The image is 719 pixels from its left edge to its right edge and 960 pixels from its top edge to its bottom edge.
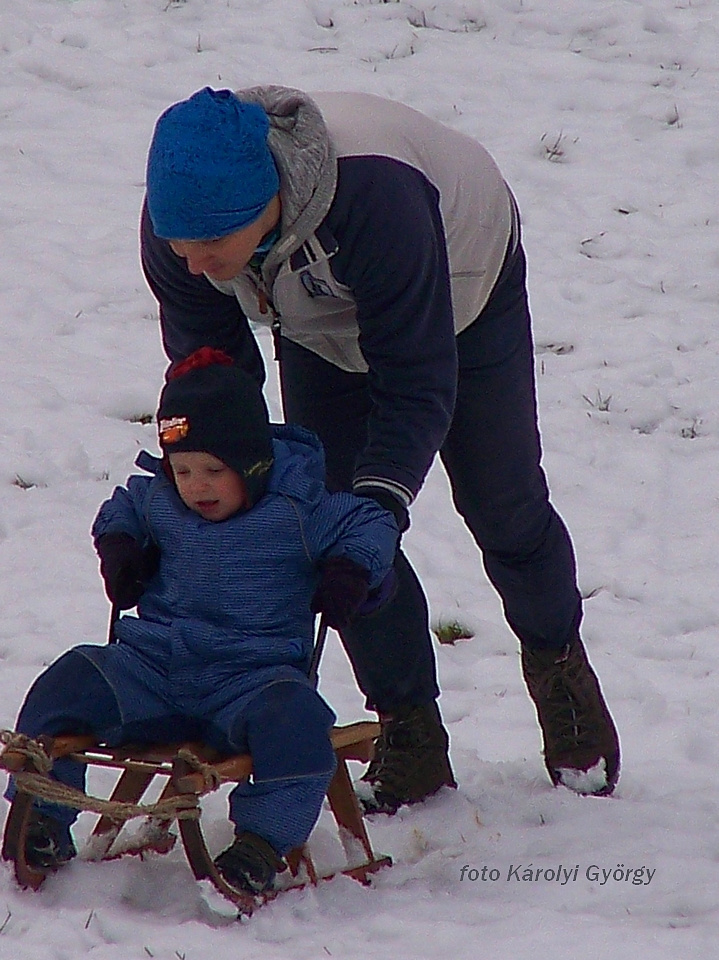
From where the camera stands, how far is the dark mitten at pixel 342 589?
9.09 ft

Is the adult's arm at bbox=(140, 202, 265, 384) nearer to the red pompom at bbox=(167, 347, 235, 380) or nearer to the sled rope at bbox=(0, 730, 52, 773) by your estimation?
the red pompom at bbox=(167, 347, 235, 380)

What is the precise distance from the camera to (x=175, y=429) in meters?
2.95

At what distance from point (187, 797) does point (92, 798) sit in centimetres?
18

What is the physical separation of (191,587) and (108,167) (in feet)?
15.8

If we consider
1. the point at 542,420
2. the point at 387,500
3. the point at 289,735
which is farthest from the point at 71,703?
the point at 542,420

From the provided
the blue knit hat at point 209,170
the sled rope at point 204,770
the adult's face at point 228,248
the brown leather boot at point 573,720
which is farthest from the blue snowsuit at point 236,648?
the brown leather boot at point 573,720

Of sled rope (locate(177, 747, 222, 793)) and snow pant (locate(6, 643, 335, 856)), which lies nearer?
sled rope (locate(177, 747, 222, 793))

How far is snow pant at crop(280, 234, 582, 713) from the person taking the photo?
3305 millimetres

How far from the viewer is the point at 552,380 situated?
6.21 meters

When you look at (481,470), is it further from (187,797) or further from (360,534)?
(187,797)

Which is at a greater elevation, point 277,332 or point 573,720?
point 277,332

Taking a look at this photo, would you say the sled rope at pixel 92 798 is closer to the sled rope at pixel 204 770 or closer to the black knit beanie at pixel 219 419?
the sled rope at pixel 204 770

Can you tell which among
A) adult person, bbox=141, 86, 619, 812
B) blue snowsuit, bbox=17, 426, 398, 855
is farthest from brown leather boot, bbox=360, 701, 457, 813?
blue snowsuit, bbox=17, 426, 398, 855

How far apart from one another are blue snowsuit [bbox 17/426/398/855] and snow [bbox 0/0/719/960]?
263mm
